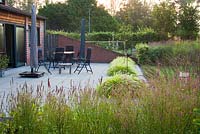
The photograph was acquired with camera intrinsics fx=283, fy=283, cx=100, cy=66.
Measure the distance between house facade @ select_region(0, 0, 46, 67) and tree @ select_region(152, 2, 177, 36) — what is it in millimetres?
11659

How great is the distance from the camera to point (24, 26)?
14367mm

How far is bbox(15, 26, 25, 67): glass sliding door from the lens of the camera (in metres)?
13.5

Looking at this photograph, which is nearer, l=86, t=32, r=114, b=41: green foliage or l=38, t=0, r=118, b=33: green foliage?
l=86, t=32, r=114, b=41: green foliage

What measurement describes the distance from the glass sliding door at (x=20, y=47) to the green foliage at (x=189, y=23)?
1300 centimetres

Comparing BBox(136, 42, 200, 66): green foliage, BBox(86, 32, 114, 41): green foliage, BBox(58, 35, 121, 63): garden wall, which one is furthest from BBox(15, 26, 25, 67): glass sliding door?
BBox(86, 32, 114, 41): green foliage

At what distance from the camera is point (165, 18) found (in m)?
22.7

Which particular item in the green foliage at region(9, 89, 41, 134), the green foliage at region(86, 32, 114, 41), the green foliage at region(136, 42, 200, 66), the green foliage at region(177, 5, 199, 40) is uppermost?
the green foliage at region(177, 5, 199, 40)

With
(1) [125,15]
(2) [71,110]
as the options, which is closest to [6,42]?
(2) [71,110]

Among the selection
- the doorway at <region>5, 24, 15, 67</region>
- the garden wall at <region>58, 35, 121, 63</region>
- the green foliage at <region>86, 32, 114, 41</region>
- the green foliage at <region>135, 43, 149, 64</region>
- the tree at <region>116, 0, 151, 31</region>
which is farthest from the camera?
the tree at <region>116, 0, 151, 31</region>

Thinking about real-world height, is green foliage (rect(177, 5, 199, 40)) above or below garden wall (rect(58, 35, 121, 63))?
above

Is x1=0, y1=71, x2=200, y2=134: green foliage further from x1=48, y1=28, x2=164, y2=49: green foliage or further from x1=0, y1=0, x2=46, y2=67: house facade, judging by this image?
x1=48, y1=28, x2=164, y2=49: green foliage

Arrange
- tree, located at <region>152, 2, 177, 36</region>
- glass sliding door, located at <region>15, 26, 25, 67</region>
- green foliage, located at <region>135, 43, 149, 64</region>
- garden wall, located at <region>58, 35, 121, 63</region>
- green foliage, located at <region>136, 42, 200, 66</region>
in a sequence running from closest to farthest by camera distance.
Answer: glass sliding door, located at <region>15, 26, 25, 67</region> → green foliage, located at <region>136, 42, 200, 66</region> → green foliage, located at <region>135, 43, 149, 64</region> → garden wall, located at <region>58, 35, 121, 63</region> → tree, located at <region>152, 2, 177, 36</region>

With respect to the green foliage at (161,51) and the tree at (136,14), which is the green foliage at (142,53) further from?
the tree at (136,14)

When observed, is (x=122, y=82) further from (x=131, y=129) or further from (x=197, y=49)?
(x=197, y=49)
